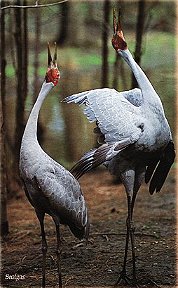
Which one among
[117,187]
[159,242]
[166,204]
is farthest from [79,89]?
[159,242]

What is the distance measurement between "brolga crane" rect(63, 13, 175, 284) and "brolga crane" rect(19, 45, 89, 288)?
0.21 metres

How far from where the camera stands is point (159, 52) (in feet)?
60.5

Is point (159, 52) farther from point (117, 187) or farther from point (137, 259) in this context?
point (137, 259)

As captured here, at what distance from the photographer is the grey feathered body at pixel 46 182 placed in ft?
14.4

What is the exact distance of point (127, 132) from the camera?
4672mm

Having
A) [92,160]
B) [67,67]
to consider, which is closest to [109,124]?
[92,160]

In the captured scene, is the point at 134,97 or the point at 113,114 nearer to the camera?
the point at 113,114

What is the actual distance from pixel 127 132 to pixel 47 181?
28.6 inches

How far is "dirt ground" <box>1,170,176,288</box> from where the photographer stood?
5.20m

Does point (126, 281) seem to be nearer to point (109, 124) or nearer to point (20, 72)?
point (109, 124)

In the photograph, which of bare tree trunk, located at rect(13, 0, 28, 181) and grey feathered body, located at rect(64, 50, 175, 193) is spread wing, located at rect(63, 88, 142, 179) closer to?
grey feathered body, located at rect(64, 50, 175, 193)

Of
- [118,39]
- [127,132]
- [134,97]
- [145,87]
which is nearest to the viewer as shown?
[127,132]

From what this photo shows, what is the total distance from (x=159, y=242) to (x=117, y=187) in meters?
2.82

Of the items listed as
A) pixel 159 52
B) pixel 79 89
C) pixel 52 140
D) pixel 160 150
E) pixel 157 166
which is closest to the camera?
pixel 160 150
